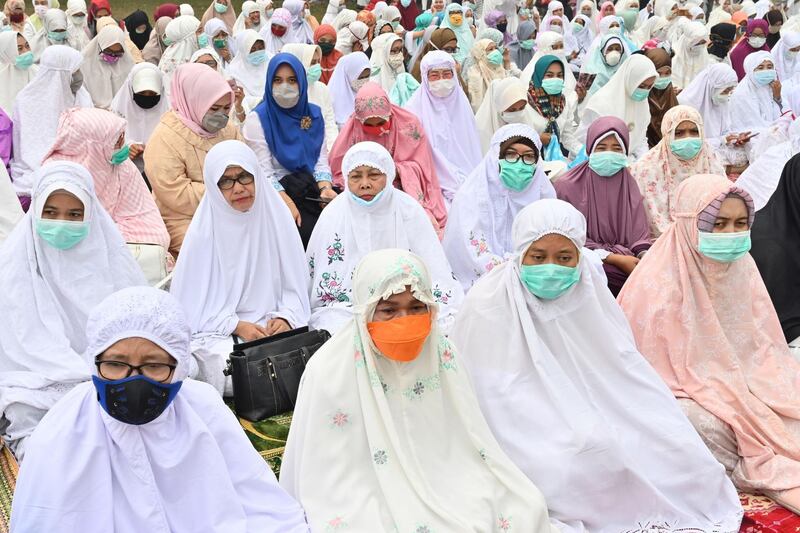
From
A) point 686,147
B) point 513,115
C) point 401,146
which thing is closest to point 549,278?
point 686,147

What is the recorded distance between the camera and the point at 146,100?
623 cm

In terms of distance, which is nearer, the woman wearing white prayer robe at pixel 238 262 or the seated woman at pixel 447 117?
the woman wearing white prayer robe at pixel 238 262

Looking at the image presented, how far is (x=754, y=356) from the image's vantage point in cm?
358

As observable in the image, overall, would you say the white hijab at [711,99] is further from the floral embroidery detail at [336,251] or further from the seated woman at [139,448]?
the seated woman at [139,448]

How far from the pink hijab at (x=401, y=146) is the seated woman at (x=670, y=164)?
124 centimetres

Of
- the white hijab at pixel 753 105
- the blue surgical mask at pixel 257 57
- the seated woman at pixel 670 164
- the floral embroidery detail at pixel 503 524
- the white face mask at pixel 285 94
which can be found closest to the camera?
the floral embroidery detail at pixel 503 524

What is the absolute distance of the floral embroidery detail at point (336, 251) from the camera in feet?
14.3

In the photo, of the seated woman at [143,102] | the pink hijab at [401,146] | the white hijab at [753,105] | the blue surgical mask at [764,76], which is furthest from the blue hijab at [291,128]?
the blue surgical mask at [764,76]

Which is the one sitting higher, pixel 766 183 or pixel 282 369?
pixel 766 183

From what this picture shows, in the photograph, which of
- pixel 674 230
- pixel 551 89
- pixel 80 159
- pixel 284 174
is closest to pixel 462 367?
pixel 674 230

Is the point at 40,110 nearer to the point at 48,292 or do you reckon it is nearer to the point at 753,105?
the point at 48,292

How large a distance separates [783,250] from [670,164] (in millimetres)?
1274

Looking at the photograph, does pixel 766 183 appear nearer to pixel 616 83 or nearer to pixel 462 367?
pixel 616 83

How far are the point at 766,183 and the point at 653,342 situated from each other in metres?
2.20
